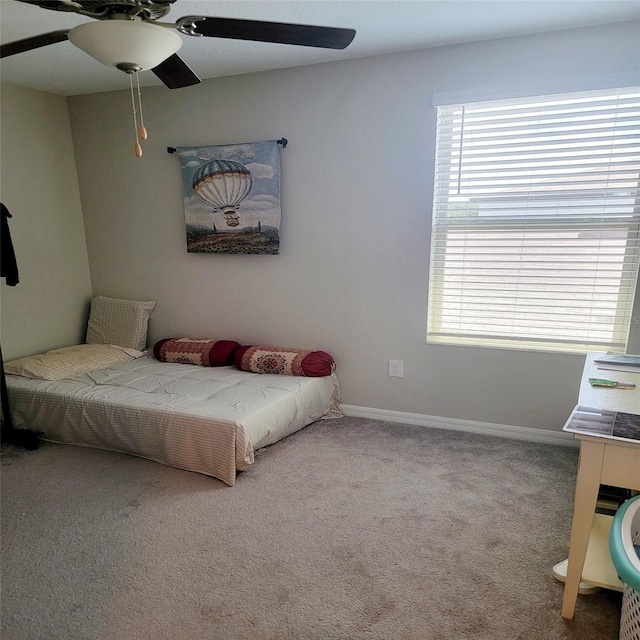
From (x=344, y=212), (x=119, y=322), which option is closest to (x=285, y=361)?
(x=344, y=212)

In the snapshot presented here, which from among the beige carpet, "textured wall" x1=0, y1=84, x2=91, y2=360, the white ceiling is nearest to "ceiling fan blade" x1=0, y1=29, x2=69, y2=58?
the white ceiling

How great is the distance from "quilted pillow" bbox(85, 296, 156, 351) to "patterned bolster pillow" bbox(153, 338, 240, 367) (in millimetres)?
265

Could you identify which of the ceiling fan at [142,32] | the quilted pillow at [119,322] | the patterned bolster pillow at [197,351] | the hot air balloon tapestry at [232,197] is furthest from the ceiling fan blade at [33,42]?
the quilted pillow at [119,322]

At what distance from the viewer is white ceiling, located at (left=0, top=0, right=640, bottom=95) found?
2.09 metres

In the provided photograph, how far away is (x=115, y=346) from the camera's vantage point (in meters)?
3.58

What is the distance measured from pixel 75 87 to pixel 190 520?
3.19 metres

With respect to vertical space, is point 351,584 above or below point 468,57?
below

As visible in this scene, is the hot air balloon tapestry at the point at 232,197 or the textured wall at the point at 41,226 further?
the textured wall at the point at 41,226

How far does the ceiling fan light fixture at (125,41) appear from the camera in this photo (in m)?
1.25

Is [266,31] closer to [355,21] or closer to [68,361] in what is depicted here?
[355,21]

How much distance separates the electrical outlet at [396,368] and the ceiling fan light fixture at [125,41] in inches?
86.4

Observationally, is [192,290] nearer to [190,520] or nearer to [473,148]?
[190,520]

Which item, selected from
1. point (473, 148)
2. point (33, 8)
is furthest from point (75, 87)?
point (473, 148)

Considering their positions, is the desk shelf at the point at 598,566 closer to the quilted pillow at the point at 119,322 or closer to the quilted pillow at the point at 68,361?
the quilted pillow at the point at 68,361
